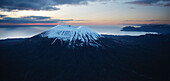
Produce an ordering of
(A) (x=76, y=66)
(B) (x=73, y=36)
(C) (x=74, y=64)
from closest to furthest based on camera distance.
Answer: (A) (x=76, y=66), (C) (x=74, y=64), (B) (x=73, y=36)

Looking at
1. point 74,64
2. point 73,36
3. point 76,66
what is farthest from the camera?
point 73,36

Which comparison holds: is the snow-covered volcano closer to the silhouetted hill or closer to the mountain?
the mountain

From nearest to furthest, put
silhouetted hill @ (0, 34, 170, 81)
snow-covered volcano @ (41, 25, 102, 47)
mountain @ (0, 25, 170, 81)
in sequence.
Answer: silhouetted hill @ (0, 34, 170, 81), mountain @ (0, 25, 170, 81), snow-covered volcano @ (41, 25, 102, 47)

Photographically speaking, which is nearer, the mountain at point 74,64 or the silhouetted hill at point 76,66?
the silhouetted hill at point 76,66

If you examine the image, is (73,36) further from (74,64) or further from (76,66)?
(76,66)

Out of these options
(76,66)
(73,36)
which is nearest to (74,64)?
(76,66)

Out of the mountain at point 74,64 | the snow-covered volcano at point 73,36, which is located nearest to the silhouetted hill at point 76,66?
the mountain at point 74,64

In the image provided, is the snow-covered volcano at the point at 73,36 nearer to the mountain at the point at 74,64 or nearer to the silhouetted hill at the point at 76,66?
the mountain at the point at 74,64

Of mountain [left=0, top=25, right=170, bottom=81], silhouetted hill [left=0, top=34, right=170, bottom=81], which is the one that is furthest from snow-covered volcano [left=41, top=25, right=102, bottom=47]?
silhouetted hill [left=0, top=34, right=170, bottom=81]

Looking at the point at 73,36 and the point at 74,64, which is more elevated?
the point at 73,36

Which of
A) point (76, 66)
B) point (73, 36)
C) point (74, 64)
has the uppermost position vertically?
point (73, 36)

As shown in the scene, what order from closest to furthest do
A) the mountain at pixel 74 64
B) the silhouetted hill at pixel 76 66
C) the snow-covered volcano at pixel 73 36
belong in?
the silhouetted hill at pixel 76 66 < the mountain at pixel 74 64 < the snow-covered volcano at pixel 73 36

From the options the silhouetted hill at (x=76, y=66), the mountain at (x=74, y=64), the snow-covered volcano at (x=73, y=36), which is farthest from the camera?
the snow-covered volcano at (x=73, y=36)
